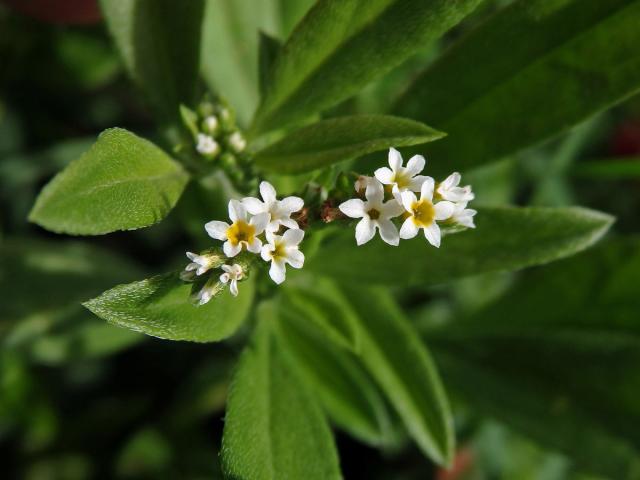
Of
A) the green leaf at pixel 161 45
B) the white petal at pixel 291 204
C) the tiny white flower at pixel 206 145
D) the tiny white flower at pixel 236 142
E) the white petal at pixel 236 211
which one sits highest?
the green leaf at pixel 161 45

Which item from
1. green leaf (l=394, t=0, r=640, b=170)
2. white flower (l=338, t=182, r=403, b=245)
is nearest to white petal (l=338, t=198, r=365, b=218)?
white flower (l=338, t=182, r=403, b=245)

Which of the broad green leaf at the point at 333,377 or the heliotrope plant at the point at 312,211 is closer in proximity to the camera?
the heliotrope plant at the point at 312,211

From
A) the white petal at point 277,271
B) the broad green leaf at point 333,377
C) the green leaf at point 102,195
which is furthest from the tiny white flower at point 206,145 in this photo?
the broad green leaf at point 333,377

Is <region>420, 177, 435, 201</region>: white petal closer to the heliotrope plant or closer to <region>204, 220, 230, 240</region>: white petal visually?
the heliotrope plant

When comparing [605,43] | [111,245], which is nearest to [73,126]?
[111,245]

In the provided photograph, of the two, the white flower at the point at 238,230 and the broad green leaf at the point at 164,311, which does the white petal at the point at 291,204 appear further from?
the broad green leaf at the point at 164,311

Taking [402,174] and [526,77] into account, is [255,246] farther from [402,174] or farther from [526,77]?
[526,77]
